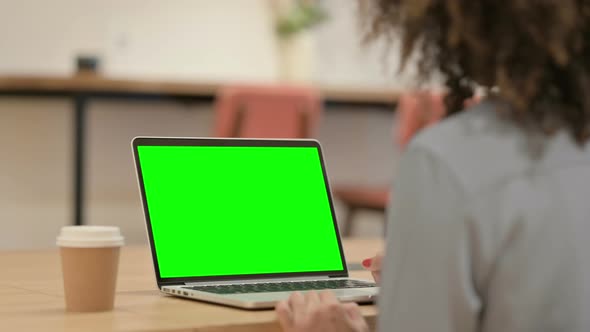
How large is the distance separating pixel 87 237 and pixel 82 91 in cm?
347

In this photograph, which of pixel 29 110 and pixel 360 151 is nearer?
pixel 29 110

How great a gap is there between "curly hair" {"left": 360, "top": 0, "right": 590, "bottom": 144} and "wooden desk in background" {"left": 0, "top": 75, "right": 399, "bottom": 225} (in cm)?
371

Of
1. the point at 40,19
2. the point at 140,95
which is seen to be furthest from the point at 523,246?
the point at 40,19

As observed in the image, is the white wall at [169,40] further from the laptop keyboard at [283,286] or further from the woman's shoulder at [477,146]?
the woman's shoulder at [477,146]

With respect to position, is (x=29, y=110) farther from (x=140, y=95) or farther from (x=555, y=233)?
(x=555, y=233)

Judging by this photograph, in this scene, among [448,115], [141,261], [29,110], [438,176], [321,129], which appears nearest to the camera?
[438,176]

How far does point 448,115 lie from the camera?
2.97 feet

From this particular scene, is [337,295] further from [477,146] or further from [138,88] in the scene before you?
[138,88]

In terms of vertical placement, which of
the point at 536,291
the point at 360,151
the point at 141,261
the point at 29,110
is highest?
the point at 536,291

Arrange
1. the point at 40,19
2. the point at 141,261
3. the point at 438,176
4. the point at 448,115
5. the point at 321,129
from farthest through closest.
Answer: the point at 40,19, the point at 321,129, the point at 141,261, the point at 448,115, the point at 438,176

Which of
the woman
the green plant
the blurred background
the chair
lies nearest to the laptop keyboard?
the woman

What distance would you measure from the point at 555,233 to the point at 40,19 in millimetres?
5124

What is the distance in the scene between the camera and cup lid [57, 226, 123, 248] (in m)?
1.07

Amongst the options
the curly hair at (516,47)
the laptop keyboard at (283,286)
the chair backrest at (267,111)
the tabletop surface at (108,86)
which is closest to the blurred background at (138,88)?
the tabletop surface at (108,86)
